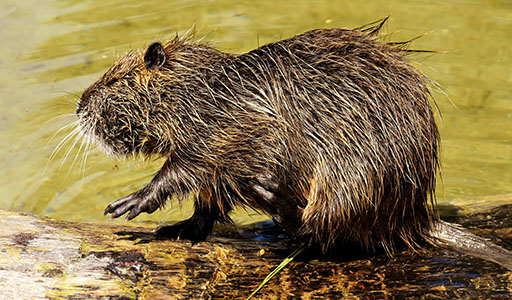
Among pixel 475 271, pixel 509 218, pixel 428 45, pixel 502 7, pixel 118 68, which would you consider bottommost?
pixel 475 271

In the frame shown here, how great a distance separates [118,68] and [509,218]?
2421mm

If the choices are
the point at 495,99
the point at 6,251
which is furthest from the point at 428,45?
the point at 6,251

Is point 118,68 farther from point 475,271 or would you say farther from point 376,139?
point 475,271

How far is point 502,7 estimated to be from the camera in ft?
25.0

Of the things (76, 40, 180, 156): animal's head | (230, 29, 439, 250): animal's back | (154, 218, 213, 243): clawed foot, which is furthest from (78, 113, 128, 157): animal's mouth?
(230, 29, 439, 250): animal's back

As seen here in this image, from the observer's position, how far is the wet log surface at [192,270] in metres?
2.99

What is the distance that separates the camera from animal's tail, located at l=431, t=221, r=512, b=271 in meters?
3.40

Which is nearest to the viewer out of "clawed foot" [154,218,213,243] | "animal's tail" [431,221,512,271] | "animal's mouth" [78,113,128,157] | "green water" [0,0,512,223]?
"animal's tail" [431,221,512,271]

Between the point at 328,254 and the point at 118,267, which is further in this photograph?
the point at 328,254

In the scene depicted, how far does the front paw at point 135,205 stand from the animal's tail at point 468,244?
1517 millimetres

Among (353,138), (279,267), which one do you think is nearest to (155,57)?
(353,138)

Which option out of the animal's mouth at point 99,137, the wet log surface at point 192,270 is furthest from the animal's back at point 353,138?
the animal's mouth at point 99,137

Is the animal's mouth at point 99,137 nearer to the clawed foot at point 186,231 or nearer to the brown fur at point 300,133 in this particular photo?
the brown fur at point 300,133

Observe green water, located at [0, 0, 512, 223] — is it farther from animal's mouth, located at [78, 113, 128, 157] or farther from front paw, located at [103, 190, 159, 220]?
front paw, located at [103, 190, 159, 220]
